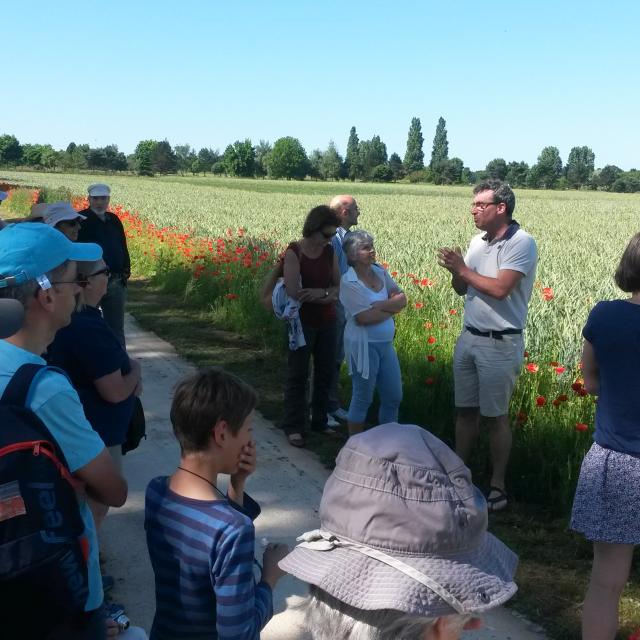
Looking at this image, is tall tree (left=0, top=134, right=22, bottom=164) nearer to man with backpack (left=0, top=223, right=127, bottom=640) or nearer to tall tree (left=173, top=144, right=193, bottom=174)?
tall tree (left=173, top=144, right=193, bottom=174)

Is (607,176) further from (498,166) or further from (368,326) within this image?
(368,326)

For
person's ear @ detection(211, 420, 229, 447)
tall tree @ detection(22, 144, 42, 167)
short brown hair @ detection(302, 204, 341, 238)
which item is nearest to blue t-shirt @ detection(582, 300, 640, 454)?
person's ear @ detection(211, 420, 229, 447)

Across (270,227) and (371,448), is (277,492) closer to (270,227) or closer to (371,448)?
(371,448)

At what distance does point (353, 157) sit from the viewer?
12725cm

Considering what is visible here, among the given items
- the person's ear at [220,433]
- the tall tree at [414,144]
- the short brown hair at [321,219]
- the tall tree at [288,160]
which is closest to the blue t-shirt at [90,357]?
the person's ear at [220,433]

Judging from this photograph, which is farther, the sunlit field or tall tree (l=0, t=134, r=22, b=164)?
tall tree (l=0, t=134, r=22, b=164)

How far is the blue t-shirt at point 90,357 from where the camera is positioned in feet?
9.68

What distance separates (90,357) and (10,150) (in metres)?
134

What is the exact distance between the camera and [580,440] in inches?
180

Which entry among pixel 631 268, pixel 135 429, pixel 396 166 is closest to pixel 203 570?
pixel 135 429

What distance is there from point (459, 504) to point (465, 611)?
0.17 metres

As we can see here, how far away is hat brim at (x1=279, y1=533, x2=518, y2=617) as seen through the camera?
1.18 meters

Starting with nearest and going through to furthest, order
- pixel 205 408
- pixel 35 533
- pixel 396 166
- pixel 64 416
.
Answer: pixel 35 533
pixel 64 416
pixel 205 408
pixel 396 166

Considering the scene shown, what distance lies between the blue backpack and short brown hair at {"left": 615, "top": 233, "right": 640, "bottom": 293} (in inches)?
81.9
